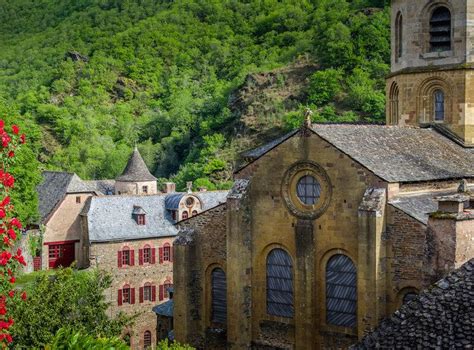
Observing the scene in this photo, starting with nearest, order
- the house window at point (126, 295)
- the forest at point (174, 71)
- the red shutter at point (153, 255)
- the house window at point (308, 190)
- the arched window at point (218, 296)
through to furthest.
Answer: the house window at point (308, 190) < the arched window at point (218, 296) < the house window at point (126, 295) < the red shutter at point (153, 255) < the forest at point (174, 71)

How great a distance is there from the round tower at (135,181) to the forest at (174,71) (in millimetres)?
11965

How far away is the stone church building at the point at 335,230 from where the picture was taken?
71.9ft

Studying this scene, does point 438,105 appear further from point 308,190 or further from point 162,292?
point 162,292

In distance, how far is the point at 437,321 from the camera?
15.6 metres

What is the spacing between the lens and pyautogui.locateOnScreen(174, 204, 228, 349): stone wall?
26.5m

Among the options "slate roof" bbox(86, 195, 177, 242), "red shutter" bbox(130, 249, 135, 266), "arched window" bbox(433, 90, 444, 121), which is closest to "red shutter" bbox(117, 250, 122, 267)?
"red shutter" bbox(130, 249, 135, 266)

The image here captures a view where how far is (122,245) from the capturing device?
1734 inches

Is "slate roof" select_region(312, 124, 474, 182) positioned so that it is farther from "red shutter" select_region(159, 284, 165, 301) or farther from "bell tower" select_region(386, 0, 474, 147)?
"red shutter" select_region(159, 284, 165, 301)

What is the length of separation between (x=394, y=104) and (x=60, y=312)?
17.0 meters

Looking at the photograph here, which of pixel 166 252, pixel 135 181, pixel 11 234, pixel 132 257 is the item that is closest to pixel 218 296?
pixel 11 234

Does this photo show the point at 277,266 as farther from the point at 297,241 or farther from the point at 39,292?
the point at 39,292

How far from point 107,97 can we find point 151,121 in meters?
14.4

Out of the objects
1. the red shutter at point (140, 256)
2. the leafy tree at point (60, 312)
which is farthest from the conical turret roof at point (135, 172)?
the leafy tree at point (60, 312)

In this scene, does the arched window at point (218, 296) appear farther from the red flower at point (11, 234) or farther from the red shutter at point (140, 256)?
the red shutter at point (140, 256)
